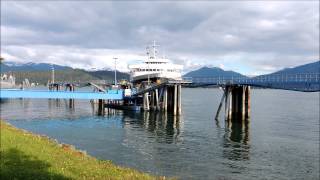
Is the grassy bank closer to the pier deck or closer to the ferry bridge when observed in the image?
the ferry bridge

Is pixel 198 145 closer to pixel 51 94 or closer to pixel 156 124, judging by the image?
pixel 156 124

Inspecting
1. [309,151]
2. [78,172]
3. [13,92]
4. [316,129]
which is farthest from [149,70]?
[78,172]

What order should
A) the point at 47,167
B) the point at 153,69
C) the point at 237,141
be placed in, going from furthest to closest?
1. the point at 153,69
2. the point at 237,141
3. the point at 47,167

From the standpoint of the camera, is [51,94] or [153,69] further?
[153,69]

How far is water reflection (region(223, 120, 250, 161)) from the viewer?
122 ft

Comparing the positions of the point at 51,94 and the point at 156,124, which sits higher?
the point at 51,94

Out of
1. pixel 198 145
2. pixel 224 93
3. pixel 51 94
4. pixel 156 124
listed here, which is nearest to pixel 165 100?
pixel 224 93

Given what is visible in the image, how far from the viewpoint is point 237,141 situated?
45.8 meters

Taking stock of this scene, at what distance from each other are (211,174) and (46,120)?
1706 inches

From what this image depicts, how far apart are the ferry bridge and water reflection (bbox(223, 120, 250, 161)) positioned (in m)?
4.06

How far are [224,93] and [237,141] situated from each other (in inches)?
912

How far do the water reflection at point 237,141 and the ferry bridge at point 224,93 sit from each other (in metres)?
4.06

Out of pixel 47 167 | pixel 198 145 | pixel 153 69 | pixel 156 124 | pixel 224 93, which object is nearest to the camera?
pixel 47 167

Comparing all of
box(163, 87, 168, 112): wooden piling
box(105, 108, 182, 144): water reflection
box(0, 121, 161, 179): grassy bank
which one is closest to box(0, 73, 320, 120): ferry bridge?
box(163, 87, 168, 112): wooden piling
